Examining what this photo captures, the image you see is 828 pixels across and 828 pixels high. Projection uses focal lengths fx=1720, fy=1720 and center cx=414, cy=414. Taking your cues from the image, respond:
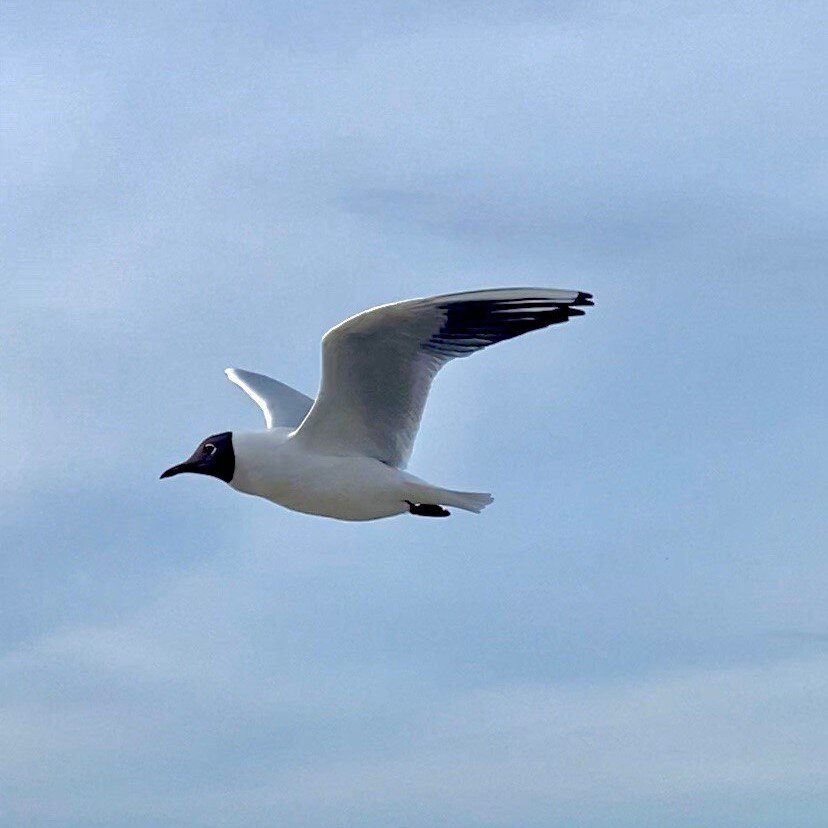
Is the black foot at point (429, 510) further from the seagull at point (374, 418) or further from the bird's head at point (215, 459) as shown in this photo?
the bird's head at point (215, 459)

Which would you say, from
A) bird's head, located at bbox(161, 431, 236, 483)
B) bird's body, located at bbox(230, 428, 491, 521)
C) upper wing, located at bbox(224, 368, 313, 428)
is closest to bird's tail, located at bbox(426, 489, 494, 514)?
bird's body, located at bbox(230, 428, 491, 521)

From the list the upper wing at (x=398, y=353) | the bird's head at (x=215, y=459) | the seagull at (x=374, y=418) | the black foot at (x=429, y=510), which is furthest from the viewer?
the black foot at (x=429, y=510)

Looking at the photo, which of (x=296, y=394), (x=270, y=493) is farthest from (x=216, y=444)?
(x=296, y=394)

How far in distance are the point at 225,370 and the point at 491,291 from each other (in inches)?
282

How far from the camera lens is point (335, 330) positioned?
15.8 meters

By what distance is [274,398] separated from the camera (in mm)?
20328

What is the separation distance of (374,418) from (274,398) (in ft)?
12.0

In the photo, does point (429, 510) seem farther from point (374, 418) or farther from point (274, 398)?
point (274, 398)

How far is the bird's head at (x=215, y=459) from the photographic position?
17.2 metres

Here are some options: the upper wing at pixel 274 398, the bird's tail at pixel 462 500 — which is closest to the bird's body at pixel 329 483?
the bird's tail at pixel 462 500

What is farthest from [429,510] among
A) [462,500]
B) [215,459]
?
[215,459]

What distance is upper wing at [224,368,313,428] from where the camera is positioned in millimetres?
19562

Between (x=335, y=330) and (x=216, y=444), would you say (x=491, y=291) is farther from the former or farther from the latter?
(x=216, y=444)

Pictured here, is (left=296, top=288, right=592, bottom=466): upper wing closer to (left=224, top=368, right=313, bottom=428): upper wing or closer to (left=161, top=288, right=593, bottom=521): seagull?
(left=161, top=288, right=593, bottom=521): seagull
